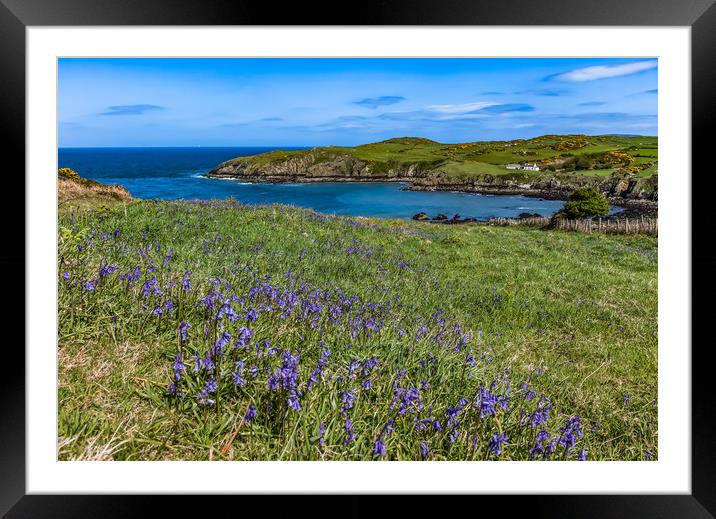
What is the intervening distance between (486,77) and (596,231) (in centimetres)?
1263

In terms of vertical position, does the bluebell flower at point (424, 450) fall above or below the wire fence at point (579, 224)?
below

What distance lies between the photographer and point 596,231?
15617 millimetres

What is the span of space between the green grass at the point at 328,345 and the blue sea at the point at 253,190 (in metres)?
0.86

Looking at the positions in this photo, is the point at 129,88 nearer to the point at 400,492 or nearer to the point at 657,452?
the point at 400,492

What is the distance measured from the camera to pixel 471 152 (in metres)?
11.9

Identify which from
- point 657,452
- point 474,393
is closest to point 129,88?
point 474,393

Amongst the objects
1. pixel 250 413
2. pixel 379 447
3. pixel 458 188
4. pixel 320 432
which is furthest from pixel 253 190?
pixel 379 447

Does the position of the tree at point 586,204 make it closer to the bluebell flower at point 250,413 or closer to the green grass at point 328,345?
the green grass at point 328,345

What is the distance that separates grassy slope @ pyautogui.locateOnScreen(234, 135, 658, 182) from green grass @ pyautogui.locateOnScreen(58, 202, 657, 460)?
9.61ft

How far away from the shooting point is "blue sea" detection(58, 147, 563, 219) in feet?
29.3

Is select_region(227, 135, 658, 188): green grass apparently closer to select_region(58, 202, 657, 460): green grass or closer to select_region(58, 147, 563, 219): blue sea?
select_region(58, 147, 563, 219): blue sea

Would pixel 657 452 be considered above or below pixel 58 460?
below

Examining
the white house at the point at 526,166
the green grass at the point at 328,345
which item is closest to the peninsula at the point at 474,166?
the white house at the point at 526,166

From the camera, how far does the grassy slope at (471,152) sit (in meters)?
9.87
